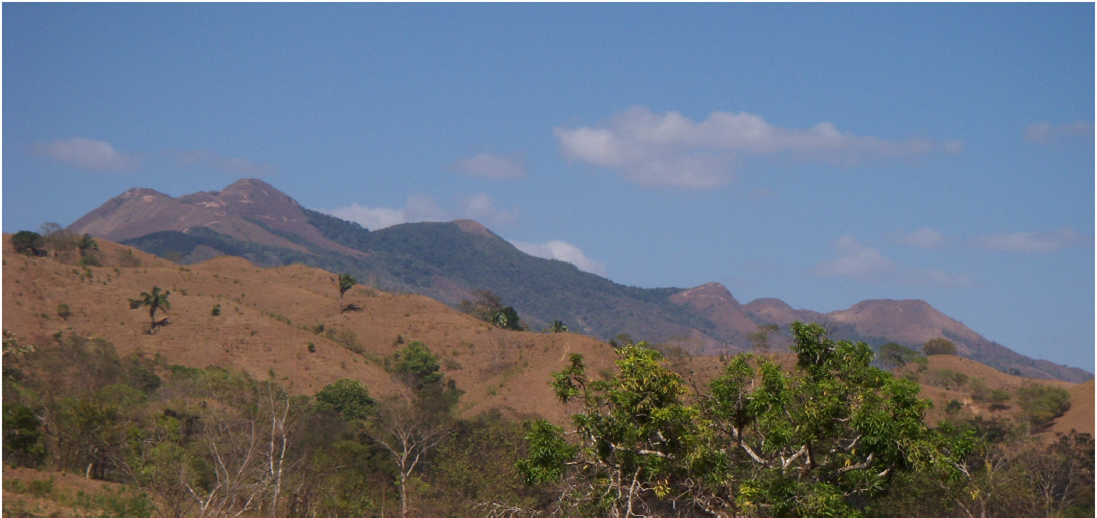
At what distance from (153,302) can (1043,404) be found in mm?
70306

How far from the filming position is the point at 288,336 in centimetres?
7394

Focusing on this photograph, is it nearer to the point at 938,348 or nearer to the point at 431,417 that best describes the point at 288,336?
the point at 431,417

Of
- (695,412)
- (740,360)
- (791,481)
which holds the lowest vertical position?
(791,481)

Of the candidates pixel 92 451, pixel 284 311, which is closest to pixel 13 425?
pixel 92 451

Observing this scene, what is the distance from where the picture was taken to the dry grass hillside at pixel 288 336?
65438 millimetres

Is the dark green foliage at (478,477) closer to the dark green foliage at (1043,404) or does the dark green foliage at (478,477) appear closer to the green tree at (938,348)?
the dark green foliage at (1043,404)

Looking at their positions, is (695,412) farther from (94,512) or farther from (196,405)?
(196,405)

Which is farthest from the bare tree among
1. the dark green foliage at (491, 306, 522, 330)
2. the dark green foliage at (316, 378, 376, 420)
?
the dark green foliage at (491, 306, 522, 330)

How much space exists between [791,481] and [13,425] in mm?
33051

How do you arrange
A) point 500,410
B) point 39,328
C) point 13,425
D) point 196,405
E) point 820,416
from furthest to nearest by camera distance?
1. point 39,328
2. point 500,410
3. point 196,405
4. point 13,425
5. point 820,416

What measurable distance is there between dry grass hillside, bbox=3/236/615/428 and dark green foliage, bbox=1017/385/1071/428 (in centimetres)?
3142

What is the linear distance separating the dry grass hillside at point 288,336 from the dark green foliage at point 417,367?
60.1 inches

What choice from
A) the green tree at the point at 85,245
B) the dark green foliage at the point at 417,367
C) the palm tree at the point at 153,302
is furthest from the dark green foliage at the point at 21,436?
the green tree at the point at 85,245

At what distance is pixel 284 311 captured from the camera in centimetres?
9612
